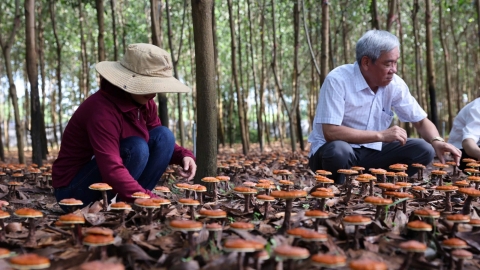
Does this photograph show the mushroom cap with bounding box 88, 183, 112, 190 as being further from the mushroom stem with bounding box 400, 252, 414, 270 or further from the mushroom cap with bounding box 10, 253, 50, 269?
the mushroom stem with bounding box 400, 252, 414, 270

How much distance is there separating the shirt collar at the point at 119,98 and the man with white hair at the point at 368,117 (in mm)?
1942

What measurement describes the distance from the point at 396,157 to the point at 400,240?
2.45 m

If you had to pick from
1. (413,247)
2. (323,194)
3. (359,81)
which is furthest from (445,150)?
(413,247)

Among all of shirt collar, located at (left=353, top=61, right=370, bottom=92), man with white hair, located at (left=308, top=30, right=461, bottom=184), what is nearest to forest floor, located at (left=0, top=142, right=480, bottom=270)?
man with white hair, located at (left=308, top=30, right=461, bottom=184)

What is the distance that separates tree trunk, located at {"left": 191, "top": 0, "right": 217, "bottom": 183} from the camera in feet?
12.2

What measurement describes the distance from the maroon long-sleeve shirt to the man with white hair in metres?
1.79

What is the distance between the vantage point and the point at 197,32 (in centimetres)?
375

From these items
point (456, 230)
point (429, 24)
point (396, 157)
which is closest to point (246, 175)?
point (396, 157)

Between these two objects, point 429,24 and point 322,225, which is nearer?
point 322,225

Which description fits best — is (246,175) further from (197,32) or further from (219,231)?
(219,231)

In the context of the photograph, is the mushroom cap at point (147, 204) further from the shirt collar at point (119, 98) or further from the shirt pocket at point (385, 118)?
the shirt pocket at point (385, 118)

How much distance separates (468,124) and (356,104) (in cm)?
124

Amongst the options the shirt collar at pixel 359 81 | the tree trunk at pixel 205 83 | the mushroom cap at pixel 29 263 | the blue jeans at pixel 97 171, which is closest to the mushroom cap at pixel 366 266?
the mushroom cap at pixel 29 263

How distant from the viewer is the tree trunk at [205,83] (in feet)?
12.2
